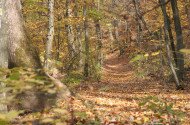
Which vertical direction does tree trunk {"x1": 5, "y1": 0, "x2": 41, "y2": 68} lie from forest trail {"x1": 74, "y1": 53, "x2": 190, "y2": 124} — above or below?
above

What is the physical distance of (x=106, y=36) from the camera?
57031 millimetres

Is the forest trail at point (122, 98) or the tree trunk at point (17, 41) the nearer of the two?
the forest trail at point (122, 98)

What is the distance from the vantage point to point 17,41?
27.2 ft

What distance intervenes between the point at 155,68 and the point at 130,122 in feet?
59.2

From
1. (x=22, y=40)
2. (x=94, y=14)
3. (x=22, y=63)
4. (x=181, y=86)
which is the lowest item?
(x=181, y=86)

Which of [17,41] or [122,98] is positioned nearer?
[17,41]

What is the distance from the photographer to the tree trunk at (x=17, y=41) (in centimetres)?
819

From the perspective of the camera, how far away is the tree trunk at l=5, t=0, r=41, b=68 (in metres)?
8.19

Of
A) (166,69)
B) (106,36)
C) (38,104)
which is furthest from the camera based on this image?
(106,36)

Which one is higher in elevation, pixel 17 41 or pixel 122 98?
pixel 17 41

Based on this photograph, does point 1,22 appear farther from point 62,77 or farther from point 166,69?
point 166,69

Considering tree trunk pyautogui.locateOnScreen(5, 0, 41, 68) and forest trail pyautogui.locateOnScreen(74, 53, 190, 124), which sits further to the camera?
tree trunk pyautogui.locateOnScreen(5, 0, 41, 68)

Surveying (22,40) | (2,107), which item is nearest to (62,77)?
(22,40)

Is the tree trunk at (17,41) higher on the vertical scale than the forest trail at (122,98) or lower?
higher
